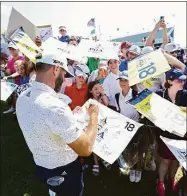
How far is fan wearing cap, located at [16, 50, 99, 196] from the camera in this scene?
7.54 ft

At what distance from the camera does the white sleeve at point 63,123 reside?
2.27 metres

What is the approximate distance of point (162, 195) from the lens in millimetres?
4008

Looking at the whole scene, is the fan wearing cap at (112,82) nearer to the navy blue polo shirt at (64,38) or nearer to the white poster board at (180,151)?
the white poster board at (180,151)

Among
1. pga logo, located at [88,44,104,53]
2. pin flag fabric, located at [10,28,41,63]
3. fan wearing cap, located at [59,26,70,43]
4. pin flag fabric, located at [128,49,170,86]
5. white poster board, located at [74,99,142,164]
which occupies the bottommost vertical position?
white poster board, located at [74,99,142,164]

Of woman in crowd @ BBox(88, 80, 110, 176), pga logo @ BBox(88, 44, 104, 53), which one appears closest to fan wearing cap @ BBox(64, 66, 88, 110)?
woman in crowd @ BBox(88, 80, 110, 176)

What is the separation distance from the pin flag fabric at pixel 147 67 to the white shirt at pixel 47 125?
100cm

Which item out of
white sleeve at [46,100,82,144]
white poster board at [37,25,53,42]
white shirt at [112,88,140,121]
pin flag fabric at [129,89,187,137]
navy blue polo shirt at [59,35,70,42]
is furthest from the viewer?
navy blue polo shirt at [59,35,70,42]

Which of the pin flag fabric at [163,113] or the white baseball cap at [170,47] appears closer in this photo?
the pin flag fabric at [163,113]

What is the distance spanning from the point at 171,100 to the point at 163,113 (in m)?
0.86

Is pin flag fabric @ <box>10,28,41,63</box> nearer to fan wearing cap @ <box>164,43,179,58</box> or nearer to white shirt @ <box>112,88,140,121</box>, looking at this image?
white shirt @ <box>112,88,140,121</box>

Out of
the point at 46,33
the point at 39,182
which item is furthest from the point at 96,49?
the point at 46,33

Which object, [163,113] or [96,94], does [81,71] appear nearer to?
[96,94]

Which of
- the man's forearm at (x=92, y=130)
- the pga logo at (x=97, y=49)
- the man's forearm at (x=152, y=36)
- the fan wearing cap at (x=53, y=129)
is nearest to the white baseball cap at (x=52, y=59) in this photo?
the fan wearing cap at (x=53, y=129)

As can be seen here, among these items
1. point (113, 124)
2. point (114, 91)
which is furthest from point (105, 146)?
point (114, 91)
